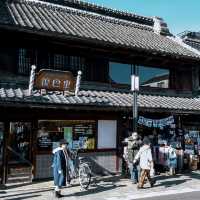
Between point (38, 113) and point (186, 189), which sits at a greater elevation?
point (38, 113)

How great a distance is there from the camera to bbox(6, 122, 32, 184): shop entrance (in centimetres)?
1477

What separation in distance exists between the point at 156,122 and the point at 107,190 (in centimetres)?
559

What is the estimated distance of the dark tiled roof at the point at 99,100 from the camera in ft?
45.3

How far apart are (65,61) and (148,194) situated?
24.0ft

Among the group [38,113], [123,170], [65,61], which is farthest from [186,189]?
[65,61]

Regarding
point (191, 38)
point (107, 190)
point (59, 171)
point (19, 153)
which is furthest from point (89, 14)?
point (59, 171)

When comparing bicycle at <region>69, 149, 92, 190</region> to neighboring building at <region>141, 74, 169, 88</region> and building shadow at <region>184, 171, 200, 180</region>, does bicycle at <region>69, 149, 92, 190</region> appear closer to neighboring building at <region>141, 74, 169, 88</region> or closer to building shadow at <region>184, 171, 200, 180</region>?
building shadow at <region>184, 171, 200, 180</region>

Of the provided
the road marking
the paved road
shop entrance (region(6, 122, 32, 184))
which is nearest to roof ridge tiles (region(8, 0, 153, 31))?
shop entrance (region(6, 122, 32, 184))

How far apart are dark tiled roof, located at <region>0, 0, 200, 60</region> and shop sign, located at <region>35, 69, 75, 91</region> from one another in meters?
1.85

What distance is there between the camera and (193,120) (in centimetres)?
2034

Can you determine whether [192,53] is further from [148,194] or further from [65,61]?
[148,194]

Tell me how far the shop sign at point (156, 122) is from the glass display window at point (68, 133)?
2378mm

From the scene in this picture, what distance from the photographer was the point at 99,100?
1605 cm

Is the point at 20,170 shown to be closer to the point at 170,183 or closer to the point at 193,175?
the point at 170,183
